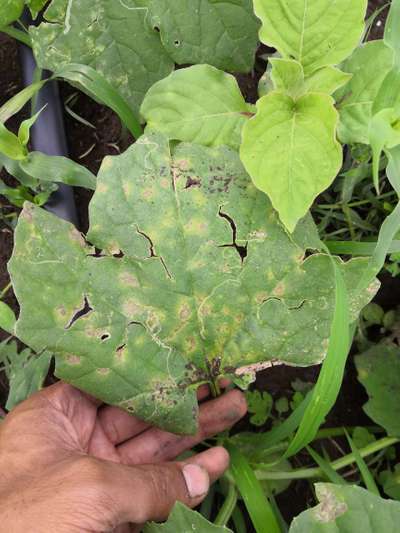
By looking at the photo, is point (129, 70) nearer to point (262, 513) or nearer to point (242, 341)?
point (242, 341)

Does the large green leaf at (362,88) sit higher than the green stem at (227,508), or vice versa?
the large green leaf at (362,88)

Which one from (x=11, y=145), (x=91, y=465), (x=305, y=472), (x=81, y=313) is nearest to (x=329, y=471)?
(x=305, y=472)

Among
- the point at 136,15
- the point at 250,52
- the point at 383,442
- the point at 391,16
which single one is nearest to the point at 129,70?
the point at 136,15

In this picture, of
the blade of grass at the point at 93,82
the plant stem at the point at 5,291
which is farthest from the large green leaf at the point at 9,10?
the plant stem at the point at 5,291

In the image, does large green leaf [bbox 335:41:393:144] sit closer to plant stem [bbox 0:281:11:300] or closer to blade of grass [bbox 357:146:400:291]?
blade of grass [bbox 357:146:400:291]

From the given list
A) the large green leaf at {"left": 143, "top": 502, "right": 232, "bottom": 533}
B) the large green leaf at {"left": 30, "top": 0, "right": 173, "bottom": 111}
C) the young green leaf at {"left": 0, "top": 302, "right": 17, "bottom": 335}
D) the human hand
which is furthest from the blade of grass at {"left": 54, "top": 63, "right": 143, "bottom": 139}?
the large green leaf at {"left": 143, "top": 502, "right": 232, "bottom": 533}

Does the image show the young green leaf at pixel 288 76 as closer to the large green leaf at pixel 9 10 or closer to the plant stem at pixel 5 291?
the large green leaf at pixel 9 10

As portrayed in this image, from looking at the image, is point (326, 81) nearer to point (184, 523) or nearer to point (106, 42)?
point (106, 42)
